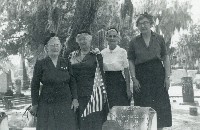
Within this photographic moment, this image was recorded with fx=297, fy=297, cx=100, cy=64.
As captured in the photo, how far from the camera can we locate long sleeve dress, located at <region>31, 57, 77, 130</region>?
4086mm

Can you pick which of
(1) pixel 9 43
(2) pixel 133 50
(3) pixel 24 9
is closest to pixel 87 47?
(2) pixel 133 50

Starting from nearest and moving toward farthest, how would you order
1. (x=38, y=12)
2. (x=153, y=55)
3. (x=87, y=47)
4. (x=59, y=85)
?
(x=59, y=85) → (x=87, y=47) → (x=153, y=55) → (x=38, y=12)

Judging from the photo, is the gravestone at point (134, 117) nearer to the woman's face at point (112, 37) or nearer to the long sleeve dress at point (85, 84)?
the long sleeve dress at point (85, 84)

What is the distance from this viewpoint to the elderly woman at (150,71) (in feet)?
15.7

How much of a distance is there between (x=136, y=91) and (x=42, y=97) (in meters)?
1.59

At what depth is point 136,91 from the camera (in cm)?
489

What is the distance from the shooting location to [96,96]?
4449mm

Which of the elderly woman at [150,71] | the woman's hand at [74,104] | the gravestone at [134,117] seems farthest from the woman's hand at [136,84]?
the woman's hand at [74,104]

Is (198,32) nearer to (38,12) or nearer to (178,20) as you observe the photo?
(178,20)

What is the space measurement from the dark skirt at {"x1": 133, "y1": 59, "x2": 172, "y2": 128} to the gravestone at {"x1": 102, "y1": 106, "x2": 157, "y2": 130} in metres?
0.45

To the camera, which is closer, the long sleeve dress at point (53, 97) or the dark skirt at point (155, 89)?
the long sleeve dress at point (53, 97)

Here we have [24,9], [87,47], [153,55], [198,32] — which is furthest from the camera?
[198,32]

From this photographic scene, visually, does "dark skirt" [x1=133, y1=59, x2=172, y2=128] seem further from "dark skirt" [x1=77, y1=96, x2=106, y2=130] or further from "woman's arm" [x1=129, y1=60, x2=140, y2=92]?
"dark skirt" [x1=77, y1=96, x2=106, y2=130]

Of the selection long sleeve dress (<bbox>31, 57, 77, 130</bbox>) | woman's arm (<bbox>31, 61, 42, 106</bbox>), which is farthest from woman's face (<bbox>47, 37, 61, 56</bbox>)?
woman's arm (<bbox>31, 61, 42, 106</bbox>)
